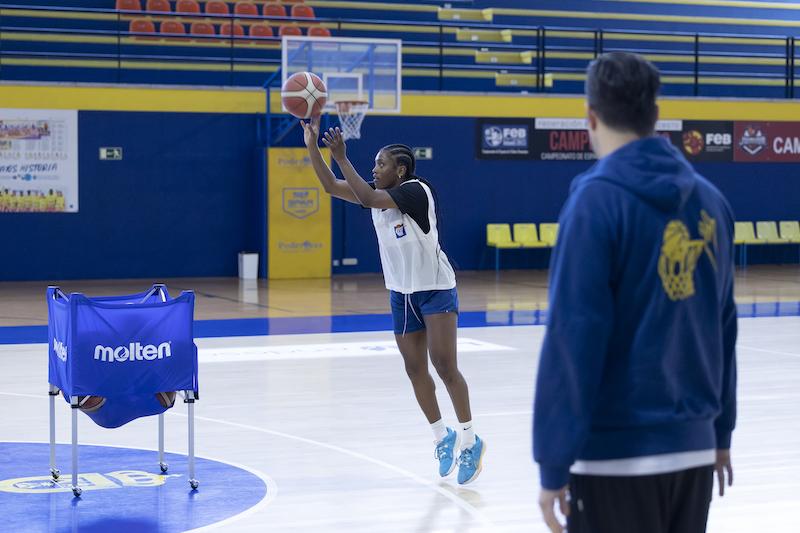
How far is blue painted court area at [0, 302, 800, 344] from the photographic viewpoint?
1215cm

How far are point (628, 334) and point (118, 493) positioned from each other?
3901mm

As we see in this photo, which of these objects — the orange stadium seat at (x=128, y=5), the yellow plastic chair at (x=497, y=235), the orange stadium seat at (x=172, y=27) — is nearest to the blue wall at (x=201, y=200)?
the yellow plastic chair at (x=497, y=235)

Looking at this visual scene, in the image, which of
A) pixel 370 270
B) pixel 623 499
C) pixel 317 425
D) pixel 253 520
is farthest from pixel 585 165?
pixel 623 499

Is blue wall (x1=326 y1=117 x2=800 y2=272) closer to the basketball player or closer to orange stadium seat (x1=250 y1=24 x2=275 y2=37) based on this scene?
orange stadium seat (x1=250 y1=24 x2=275 y2=37)

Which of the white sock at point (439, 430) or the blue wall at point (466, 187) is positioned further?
the blue wall at point (466, 187)

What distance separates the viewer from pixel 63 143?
57.9 feet

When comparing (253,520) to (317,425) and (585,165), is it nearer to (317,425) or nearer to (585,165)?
(317,425)

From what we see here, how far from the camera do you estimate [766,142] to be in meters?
21.3

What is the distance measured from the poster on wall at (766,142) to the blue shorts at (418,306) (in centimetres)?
1613

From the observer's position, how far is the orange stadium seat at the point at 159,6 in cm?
1990

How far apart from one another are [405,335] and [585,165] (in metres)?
14.8

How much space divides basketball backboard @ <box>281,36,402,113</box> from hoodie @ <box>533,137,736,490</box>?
1412cm

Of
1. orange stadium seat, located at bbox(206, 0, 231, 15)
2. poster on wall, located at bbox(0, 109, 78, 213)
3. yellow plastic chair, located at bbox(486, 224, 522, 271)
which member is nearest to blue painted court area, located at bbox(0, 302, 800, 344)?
yellow plastic chair, located at bbox(486, 224, 522, 271)

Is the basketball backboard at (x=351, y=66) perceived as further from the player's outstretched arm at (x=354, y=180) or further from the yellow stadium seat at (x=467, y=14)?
the player's outstretched arm at (x=354, y=180)
